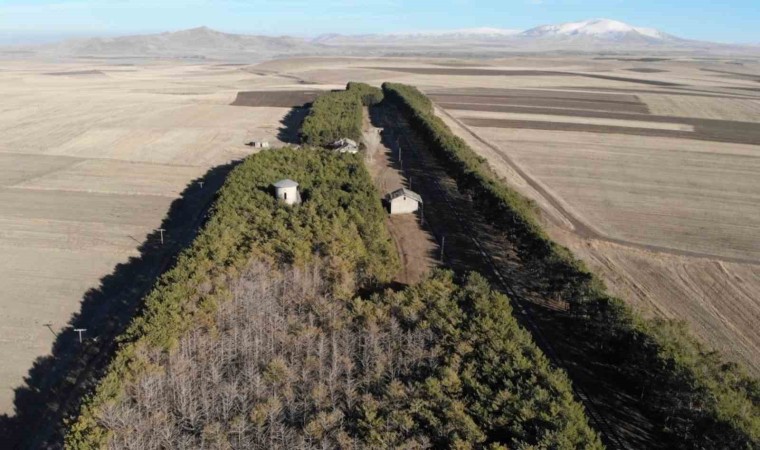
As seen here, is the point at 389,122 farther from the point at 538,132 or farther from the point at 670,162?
the point at 670,162

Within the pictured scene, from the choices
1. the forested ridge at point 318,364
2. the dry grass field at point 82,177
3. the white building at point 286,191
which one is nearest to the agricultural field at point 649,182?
the forested ridge at point 318,364

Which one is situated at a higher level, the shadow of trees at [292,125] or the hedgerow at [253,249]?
the shadow of trees at [292,125]

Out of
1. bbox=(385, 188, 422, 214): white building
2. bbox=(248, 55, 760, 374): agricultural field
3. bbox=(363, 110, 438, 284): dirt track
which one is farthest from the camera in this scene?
bbox=(385, 188, 422, 214): white building

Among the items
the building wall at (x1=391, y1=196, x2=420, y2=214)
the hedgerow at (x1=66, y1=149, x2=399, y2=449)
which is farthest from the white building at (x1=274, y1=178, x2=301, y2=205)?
the building wall at (x1=391, y1=196, x2=420, y2=214)

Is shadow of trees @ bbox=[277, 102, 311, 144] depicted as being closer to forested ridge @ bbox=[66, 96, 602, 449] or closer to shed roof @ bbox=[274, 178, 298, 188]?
shed roof @ bbox=[274, 178, 298, 188]

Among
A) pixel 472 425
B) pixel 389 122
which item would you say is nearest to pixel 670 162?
pixel 389 122

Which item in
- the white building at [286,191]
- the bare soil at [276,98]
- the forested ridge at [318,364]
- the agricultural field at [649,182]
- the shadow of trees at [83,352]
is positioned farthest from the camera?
the bare soil at [276,98]

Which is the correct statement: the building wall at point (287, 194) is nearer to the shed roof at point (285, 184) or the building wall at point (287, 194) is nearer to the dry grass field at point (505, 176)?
the shed roof at point (285, 184)

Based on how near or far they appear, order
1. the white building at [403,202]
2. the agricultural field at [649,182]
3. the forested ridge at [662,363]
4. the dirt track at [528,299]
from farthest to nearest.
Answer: the white building at [403,202], the agricultural field at [649,182], the dirt track at [528,299], the forested ridge at [662,363]
